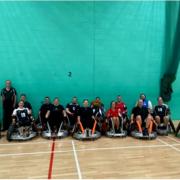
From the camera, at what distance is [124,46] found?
946cm

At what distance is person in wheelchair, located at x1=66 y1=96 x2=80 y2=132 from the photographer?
27.1 feet

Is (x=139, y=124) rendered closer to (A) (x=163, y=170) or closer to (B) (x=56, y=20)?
(A) (x=163, y=170)

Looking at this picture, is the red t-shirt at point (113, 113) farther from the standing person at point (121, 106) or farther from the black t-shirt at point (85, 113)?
the black t-shirt at point (85, 113)

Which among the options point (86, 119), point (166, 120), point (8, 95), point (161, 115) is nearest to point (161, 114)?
point (161, 115)

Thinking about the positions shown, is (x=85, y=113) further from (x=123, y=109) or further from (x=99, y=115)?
(x=123, y=109)

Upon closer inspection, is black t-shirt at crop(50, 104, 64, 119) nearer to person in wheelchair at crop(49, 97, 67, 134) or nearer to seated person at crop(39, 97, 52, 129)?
person in wheelchair at crop(49, 97, 67, 134)

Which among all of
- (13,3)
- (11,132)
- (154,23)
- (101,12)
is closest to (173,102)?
(154,23)

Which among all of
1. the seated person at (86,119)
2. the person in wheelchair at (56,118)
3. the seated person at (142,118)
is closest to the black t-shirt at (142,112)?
the seated person at (142,118)

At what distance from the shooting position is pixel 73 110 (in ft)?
28.0

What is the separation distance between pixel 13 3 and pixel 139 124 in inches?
242

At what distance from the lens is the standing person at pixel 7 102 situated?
840 centimetres

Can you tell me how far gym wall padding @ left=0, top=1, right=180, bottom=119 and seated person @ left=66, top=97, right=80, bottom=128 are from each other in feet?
2.24

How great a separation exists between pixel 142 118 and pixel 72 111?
2425mm

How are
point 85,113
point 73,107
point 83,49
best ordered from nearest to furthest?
point 85,113 < point 73,107 < point 83,49
